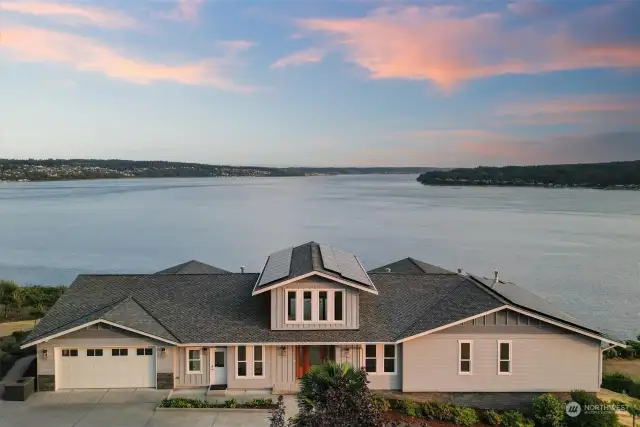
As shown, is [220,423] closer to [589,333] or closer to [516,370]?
[516,370]

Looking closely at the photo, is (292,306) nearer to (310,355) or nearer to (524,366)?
(310,355)

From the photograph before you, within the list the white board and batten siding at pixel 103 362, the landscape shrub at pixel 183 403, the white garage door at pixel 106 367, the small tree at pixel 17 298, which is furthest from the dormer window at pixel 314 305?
the small tree at pixel 17 298

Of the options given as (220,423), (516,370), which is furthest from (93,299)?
(516,370)

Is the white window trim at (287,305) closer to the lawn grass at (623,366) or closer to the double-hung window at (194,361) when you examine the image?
the double-hung window at (194,361)

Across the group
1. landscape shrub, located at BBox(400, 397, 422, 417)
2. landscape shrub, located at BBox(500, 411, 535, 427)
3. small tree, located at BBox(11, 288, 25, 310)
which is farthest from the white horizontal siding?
small tree, located at BBox(11, 288, 25, 310)

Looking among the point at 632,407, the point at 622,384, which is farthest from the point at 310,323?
A: the point at 622,384

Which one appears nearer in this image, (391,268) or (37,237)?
(391,268)
